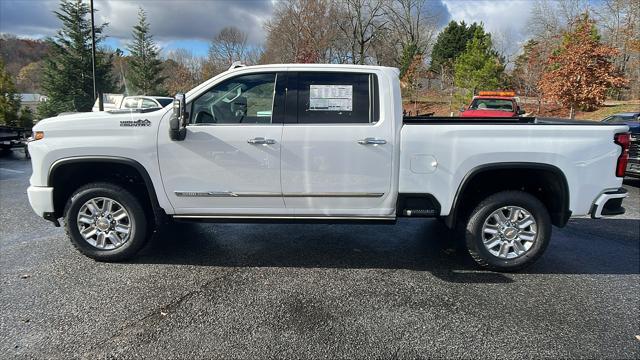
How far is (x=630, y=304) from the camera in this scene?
347cm

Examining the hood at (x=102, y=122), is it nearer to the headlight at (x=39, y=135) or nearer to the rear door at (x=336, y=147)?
the headlight at (x=39, y=135)

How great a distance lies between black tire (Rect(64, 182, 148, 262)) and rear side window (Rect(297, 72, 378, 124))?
6.20ft

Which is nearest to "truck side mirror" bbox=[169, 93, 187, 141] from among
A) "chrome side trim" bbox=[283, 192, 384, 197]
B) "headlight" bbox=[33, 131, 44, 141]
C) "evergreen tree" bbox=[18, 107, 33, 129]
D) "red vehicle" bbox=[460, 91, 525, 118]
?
"chrome side trim" bbox=[283, 192, 384, 197]

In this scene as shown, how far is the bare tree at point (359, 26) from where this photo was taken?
43.3 meters

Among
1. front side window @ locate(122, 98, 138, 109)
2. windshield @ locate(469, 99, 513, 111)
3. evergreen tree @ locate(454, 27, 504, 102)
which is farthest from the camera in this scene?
evergreen tree @ locate(454, 27, 504, 102)

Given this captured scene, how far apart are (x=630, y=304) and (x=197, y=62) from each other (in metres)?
47.4

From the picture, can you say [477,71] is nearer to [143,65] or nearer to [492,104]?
[492,104]

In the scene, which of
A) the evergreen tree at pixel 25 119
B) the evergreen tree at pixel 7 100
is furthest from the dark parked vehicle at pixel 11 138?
the evergreen tree at pixel 25 119

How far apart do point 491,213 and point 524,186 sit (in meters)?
0.55

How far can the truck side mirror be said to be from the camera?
3.69m

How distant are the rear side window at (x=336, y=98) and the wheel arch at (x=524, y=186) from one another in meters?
1.12

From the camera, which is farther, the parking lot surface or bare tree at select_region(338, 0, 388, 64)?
bare tree at select_region(338, 0, 388, 64)

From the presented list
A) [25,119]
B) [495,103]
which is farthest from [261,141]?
[25,119]

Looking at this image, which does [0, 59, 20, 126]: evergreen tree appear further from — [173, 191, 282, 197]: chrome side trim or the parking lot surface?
[173, 191, 282, 197]: chrome side trim
